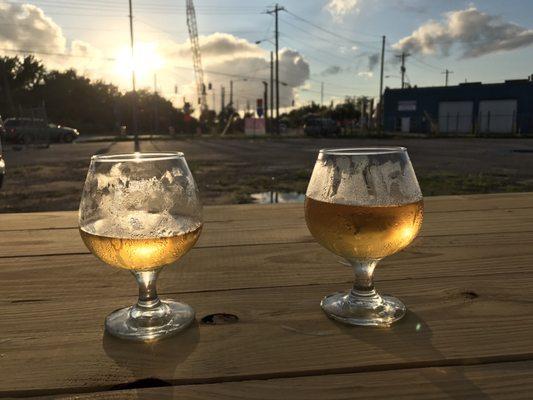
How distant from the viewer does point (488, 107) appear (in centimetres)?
3747

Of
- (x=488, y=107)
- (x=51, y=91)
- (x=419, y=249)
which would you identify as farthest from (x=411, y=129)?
(x=419, y=249)

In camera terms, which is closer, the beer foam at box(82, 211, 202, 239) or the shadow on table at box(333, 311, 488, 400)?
the shadow on table at box(333, 311, 488, 400)

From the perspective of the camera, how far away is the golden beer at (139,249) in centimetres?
69

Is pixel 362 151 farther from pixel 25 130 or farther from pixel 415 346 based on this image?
pixel 25 130

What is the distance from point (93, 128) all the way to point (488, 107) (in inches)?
1544

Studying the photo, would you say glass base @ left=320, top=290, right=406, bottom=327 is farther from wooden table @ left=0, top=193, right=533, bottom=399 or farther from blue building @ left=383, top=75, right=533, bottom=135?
blue building @ left=383, top=75, right=533, bottom=135

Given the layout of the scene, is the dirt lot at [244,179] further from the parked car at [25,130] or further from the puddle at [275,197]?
the parked car at [25,130]

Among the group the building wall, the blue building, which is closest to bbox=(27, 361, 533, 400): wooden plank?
the building wall

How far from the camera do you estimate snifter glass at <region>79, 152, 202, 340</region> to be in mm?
698

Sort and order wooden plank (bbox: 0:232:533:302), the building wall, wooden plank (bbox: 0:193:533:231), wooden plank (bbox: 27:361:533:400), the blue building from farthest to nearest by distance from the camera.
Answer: the blue building < the building wall < wooden plank (bbox: 0:193:533:231) < wooden plank (bbox: 0:232:533:302) < wooden plank (bbox: 27:361:533:400)

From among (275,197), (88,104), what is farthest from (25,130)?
(88,104)

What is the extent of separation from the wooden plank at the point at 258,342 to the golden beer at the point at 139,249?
4.3 inches

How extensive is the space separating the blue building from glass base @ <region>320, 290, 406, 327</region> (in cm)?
3623

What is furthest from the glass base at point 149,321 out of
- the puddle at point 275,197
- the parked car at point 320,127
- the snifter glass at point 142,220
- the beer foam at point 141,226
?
the parked car at point 320,127
